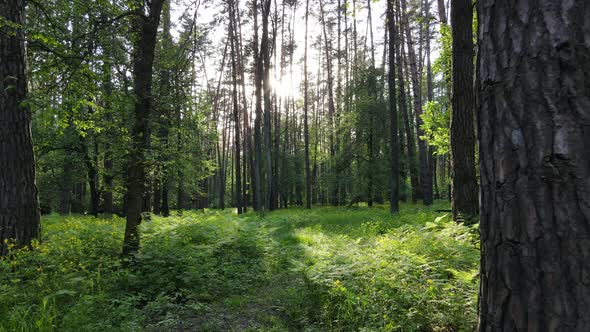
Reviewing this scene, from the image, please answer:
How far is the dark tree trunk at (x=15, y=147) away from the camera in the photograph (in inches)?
233

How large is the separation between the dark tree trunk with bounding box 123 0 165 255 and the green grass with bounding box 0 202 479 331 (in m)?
0.65

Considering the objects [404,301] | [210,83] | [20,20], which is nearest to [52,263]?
[20,20]

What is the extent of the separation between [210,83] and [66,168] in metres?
25.9

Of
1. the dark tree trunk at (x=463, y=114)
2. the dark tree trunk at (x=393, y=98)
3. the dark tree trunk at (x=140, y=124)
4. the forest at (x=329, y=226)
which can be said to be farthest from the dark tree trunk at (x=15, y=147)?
the dark tree trunk at (x=393, y=98)

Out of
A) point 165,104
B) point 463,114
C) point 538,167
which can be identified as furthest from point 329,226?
point 538,167

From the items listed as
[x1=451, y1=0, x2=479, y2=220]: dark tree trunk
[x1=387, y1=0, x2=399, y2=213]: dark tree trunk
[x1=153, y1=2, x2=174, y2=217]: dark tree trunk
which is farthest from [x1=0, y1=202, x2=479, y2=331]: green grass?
[x1=387, y1=0, x2=399, y2=213]: dark tree trunk

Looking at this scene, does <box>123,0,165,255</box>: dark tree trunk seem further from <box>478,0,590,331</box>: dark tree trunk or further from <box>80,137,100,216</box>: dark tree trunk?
<box>80,137,100,216</box>: dark tree trunk

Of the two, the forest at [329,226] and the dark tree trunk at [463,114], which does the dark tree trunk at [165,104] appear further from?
the dark tree trunk at [463,114]

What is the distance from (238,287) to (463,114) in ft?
19.3

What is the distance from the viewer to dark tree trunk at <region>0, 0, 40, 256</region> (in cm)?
591

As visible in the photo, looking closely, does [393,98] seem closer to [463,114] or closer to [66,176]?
[463,114]

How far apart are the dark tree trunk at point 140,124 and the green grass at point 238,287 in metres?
0.65

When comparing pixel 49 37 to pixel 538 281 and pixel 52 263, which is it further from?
pixel 538 281

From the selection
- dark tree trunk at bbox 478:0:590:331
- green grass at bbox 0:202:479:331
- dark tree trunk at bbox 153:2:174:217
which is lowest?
green grass at bbox 0:202:479:331
